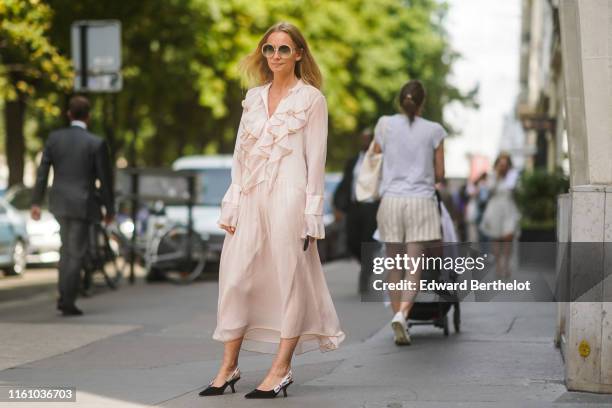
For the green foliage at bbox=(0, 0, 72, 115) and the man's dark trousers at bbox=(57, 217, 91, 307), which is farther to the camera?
the green foliage at bbox=(0, 0, 72, 115)

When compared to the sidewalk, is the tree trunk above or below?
above

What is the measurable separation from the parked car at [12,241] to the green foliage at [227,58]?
359 cm

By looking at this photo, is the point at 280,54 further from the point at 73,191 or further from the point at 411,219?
the point at 73,191

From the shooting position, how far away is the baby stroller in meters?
9.07

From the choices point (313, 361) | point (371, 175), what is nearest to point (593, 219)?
point (313, 361)

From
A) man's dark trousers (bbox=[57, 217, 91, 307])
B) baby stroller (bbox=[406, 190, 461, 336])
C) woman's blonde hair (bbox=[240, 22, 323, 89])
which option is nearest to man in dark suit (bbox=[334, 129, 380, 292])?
man's dark trousers (bbox=[57, 217, 91, 307])

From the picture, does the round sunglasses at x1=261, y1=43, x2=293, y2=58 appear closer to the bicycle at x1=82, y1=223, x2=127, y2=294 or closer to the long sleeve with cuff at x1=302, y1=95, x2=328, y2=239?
the long sleeve with cuff at x1=302, y1=95, x2=328, y2=239

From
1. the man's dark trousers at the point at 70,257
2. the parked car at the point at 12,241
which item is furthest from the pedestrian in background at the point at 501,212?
the man's dark trousers at the point at 70,257

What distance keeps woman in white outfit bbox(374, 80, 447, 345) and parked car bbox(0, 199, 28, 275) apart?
9842 mm

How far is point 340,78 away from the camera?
32531 millimetres

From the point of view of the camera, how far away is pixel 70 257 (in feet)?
35.9

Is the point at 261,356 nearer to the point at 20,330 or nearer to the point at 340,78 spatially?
the point at 20,330

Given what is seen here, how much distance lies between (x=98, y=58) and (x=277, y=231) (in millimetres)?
8842

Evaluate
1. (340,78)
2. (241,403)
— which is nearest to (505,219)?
(241,403)
